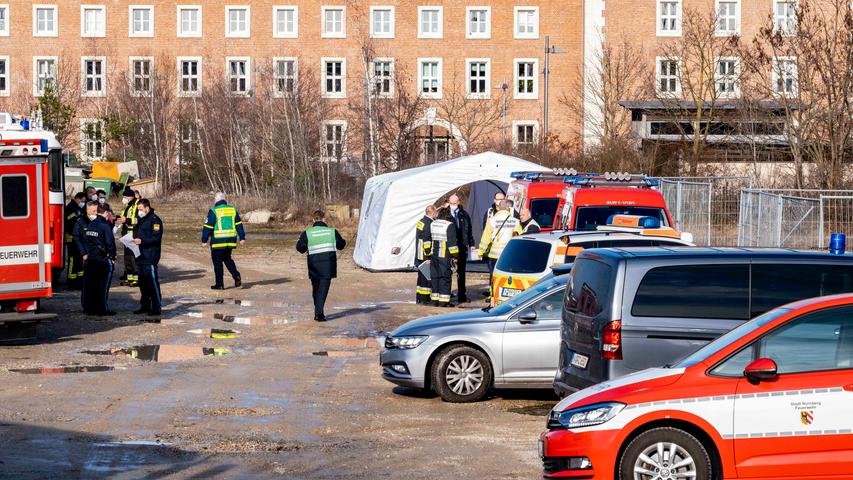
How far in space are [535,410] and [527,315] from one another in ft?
3.28

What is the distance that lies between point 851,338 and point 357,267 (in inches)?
972

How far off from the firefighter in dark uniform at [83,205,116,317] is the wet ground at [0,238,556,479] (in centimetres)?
36

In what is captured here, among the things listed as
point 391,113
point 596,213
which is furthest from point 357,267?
point 391,113

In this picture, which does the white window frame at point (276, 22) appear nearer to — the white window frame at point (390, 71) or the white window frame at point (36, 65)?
the white window frame at point (390, 71)

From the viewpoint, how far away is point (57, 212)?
24766mm

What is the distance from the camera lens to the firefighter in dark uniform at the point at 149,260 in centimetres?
2192

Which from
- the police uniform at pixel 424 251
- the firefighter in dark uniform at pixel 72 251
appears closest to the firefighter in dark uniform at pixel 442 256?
the police uniform at pixel 424 251

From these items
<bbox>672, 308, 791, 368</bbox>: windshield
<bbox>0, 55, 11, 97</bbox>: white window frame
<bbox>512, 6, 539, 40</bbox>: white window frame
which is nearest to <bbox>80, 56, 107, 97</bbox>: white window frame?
<bbox>0, 55, 11, 97</bbox>: white window frame

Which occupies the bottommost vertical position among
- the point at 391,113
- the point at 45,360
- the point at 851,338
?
the point at 45,360

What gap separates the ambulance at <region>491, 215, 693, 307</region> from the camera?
16.3 metres

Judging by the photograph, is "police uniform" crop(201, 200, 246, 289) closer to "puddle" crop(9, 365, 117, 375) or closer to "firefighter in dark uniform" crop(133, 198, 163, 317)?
"firefighter in dark uniform" crop(133, 198, 163, 317)

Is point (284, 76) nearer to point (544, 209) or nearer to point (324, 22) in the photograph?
point (324, 22)

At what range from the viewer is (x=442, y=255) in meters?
23.1

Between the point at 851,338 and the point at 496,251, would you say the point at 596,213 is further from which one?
the point at 851,338
